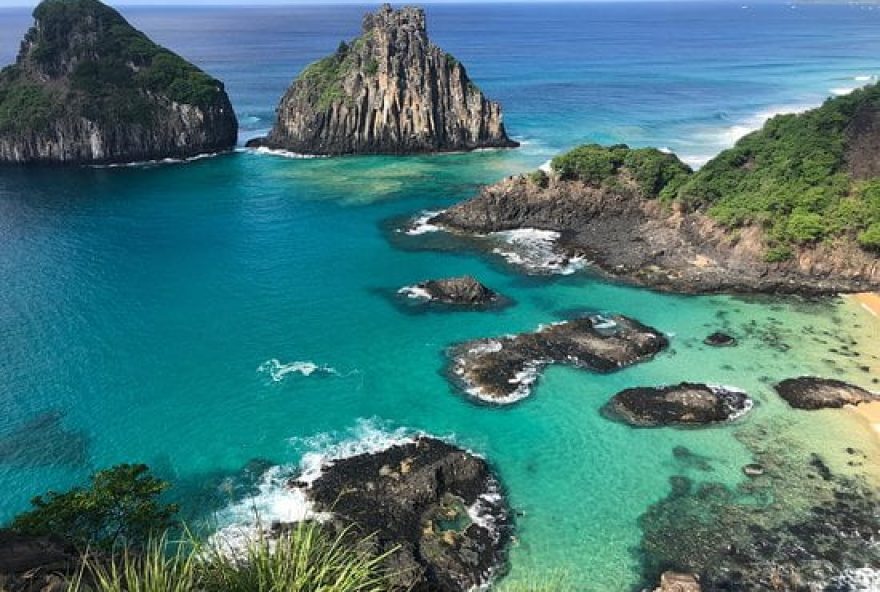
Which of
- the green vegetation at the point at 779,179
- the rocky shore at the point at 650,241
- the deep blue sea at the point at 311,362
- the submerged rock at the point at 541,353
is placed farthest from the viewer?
the green vegetation at the point at 779,179

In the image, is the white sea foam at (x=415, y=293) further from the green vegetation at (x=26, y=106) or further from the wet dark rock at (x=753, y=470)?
the green vegetation at (x=26, y=106)

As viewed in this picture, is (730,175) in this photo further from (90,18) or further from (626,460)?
(90,18)

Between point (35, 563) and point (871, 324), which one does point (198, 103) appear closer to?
point (871, 324)

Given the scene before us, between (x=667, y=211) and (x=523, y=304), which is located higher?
(x=667, y=211)

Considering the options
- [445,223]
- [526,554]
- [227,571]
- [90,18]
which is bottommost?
[526,554]

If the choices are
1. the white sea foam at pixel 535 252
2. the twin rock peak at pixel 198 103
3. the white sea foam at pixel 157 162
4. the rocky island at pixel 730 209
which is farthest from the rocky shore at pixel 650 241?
the white sea foam at pixel 157 162

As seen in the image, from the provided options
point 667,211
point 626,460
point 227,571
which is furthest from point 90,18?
point 227,571
